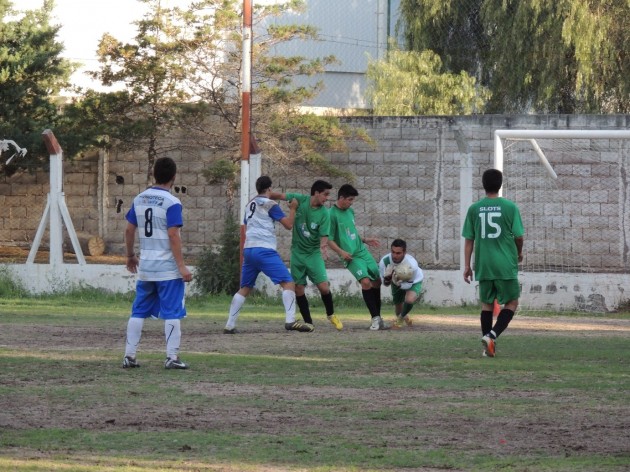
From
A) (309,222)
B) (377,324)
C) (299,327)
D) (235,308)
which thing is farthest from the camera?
(377,324)

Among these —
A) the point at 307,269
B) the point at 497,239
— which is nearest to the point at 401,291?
the point at 307,269

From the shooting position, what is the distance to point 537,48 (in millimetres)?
30859

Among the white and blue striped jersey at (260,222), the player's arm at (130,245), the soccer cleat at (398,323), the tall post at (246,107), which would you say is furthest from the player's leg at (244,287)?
the tall post at (246,107)

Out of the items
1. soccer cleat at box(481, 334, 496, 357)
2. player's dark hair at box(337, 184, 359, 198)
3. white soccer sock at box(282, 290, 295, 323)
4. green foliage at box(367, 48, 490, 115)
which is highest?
green foliage at box(367, 48, 490, 115)

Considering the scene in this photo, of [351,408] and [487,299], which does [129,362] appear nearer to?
[351,408]

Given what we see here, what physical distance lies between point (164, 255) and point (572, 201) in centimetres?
1221

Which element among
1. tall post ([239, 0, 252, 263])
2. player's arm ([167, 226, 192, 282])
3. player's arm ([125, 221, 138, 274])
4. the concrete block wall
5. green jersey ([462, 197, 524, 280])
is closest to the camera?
player's arm ([167, 226, 192, 282])

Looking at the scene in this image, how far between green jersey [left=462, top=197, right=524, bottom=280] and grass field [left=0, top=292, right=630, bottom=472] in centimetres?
83

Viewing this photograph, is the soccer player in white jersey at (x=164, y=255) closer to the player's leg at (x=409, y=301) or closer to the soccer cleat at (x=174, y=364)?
the soccer cleat at (x=174, y=364)

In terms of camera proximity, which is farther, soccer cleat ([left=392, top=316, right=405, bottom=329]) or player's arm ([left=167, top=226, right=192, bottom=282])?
soccer cleat ([left=392, top=316, right=405, bottom=329])

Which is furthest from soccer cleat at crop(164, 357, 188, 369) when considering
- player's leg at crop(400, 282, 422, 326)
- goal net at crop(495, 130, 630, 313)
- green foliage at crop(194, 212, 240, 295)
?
goal net at crop(495, 130, 630, 313)

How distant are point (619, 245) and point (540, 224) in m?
1.32

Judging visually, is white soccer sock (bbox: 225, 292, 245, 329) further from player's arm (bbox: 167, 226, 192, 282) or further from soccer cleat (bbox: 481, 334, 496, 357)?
Result: player's arm (bbox: 167, 226, 192, 282)

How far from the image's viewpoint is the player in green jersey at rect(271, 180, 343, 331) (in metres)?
14.6
